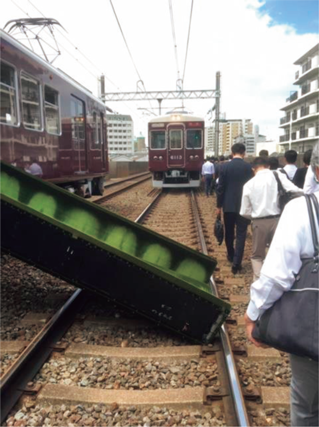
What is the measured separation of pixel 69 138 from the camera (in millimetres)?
8719

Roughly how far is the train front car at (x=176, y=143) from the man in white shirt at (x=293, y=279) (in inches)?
634

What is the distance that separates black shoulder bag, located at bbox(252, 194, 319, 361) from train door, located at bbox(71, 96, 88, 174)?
791cm

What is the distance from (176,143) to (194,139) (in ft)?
2.71

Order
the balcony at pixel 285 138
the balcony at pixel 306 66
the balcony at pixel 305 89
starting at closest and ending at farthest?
the balcony at pixel 306 66 < the balcony at pixel 305 89 < the balcony at pixel 285 138

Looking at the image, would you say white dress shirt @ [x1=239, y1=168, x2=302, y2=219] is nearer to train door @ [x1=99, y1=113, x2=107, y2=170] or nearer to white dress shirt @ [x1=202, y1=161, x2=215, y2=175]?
train door @ [x1=99, y1=113, x2=107, y2=170]

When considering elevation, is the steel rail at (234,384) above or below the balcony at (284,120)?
below

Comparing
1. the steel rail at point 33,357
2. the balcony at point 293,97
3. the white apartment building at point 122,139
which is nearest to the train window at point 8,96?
the steel rail at point 33,357

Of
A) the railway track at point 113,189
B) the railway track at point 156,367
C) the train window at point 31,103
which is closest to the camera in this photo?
the railway track at point 156,367

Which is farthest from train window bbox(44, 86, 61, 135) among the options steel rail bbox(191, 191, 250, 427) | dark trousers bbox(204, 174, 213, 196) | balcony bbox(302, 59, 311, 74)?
balcony bbox(302, 59, 311, 74)

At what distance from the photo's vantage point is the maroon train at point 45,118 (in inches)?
237

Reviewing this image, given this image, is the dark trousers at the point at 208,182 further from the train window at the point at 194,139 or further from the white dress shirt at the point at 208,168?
the train window at the point at 194,139

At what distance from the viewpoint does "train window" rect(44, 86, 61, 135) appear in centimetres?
747

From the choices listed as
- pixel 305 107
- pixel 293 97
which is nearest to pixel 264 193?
pixel 305 107

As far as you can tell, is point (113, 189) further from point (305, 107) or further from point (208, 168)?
point (305, 107)
